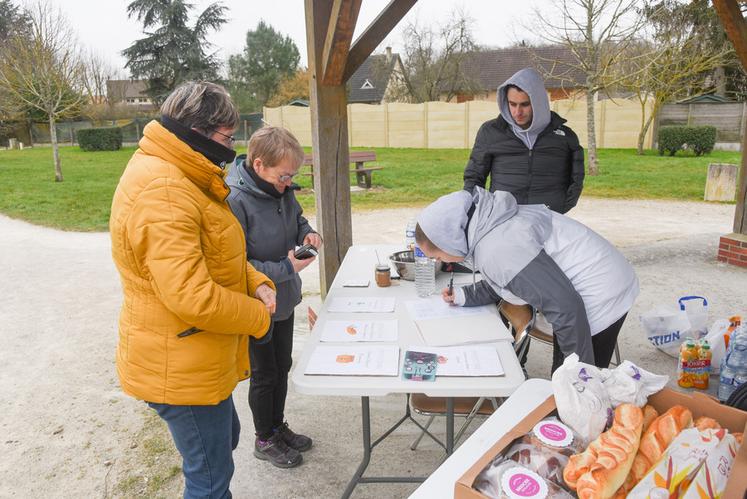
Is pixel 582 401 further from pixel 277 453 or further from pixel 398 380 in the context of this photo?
pixel 277 453

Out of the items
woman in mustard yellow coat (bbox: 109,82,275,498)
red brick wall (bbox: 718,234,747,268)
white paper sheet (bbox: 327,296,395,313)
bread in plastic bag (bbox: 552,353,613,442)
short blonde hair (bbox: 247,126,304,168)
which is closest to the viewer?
bread in plastic bag (bbox: 552,353,613,442)

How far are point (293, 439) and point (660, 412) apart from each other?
6.55 ft

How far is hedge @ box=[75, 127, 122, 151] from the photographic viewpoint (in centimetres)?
2519

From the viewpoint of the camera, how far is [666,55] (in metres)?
15.4

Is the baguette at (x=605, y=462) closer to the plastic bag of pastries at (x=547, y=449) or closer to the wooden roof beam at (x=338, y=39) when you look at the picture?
the plastic bag of pastries at (x=547, y=449)

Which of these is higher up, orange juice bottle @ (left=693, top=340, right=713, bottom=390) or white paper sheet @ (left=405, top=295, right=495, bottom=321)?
white paper sheet @ (left=405, top=295, right=495, bottom=321)

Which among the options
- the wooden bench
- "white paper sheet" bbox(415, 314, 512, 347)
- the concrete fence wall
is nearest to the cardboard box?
"white paper sheet" bbox(415, 314, 512, 347)

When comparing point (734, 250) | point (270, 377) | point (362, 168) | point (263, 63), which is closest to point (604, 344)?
point (270, 377)

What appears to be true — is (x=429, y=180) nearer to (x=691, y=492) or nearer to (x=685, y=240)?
(x=685, y=240)

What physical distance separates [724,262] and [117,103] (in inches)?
1531

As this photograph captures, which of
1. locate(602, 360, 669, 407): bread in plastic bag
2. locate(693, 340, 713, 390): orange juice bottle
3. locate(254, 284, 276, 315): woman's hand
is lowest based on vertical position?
locate(693, 340, 713, 390): orange juice bottle

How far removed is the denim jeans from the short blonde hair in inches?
36.6

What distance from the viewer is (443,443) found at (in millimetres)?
2902

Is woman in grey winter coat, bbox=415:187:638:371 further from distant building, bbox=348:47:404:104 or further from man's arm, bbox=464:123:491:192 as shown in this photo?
distant building, bbox=348:47:404:104
